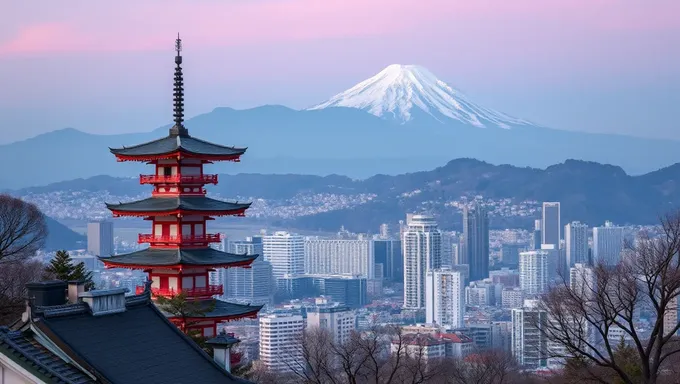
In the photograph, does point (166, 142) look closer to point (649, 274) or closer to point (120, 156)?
point (120, 156)

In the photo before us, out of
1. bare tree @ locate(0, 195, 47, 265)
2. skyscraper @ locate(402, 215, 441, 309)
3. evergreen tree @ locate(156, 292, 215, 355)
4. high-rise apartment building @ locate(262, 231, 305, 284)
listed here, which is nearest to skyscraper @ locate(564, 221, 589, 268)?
skyscraper @ locate(402, 215, 441, 309)

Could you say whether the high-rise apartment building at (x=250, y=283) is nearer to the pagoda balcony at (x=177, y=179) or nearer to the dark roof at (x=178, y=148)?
the dark roof at (x=178, y=148)

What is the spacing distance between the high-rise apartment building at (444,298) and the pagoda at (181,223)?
11208 cm

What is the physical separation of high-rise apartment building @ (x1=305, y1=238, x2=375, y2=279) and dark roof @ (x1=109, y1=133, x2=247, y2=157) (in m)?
160

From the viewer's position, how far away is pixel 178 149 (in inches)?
926

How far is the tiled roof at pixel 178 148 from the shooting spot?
2377cm

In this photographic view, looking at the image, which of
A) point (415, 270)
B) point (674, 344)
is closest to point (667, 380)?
point (674, 344)

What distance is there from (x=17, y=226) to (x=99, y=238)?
118666 millimetres

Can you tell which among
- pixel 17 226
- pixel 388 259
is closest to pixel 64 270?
pixel 17 226

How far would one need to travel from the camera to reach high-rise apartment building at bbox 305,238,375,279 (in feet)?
611

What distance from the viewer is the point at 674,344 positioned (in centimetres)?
2116

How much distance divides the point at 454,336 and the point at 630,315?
82.8 m

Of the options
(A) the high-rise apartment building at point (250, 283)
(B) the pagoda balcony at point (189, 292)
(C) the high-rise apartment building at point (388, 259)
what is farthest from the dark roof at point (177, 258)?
(C) the high-rise apartment building at point (388, 259)

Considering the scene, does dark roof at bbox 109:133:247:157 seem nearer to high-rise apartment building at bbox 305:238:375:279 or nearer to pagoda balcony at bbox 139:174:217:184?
pagoda balcony at bbox 139:174:217:184
